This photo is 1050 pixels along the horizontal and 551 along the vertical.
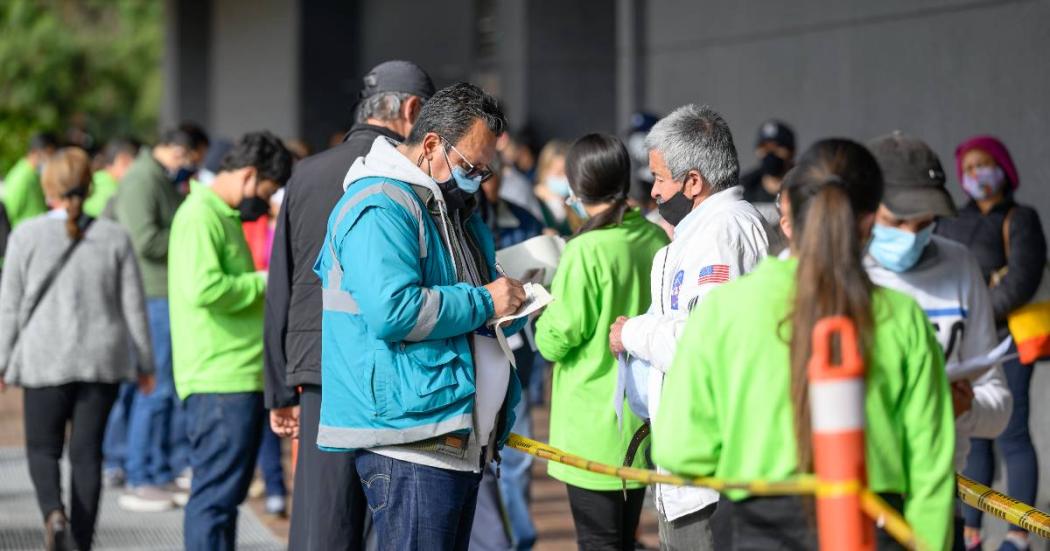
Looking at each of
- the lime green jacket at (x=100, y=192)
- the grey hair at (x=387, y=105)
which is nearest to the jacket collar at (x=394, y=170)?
the grey hair at (x=387, y=105)

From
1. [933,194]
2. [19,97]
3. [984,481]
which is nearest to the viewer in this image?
[933,194]

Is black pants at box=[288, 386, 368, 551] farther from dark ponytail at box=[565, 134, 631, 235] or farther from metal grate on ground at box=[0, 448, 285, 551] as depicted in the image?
metal grate on ground at box=[0, 448, 285, 551]

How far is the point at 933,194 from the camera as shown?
12.6 feet

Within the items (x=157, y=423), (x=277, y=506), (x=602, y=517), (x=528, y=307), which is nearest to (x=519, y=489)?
(x=277, y=506)

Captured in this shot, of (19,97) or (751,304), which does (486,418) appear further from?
(19,97)

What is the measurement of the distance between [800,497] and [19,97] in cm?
4952

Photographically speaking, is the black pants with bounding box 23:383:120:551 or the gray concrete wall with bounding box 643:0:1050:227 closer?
the black pants with bounding box 23:383:120:551

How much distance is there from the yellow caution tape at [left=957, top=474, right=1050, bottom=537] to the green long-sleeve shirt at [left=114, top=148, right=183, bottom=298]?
5789 mm

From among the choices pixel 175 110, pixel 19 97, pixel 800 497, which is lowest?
pixel 800 497

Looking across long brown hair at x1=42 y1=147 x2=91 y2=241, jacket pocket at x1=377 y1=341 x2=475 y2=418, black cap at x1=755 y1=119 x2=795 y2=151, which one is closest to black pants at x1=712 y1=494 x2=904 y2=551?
jacket pocket at x1=377 y1=341 x2=475 y2=418

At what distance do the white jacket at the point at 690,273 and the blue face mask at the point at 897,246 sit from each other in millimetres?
443

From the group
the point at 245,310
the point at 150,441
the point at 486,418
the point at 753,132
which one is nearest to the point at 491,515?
the point at 245,310

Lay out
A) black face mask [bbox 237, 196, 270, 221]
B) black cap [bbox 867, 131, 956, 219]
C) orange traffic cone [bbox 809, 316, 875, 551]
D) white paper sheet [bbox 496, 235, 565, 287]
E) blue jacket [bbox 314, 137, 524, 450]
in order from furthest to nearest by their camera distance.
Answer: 1. black face mask [bbox 237, 196, 270, 221]
2. white paper sheet [bbox 496, 235, 565, 287]
3. blue jacket [bbox 314, 137, 524, 450]
4. black cap [bbox 867, 131, 956, 219]
5. orange traffic cone [bbox 809, 316, 875, 551]

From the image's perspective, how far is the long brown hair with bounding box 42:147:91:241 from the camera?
6.69m
